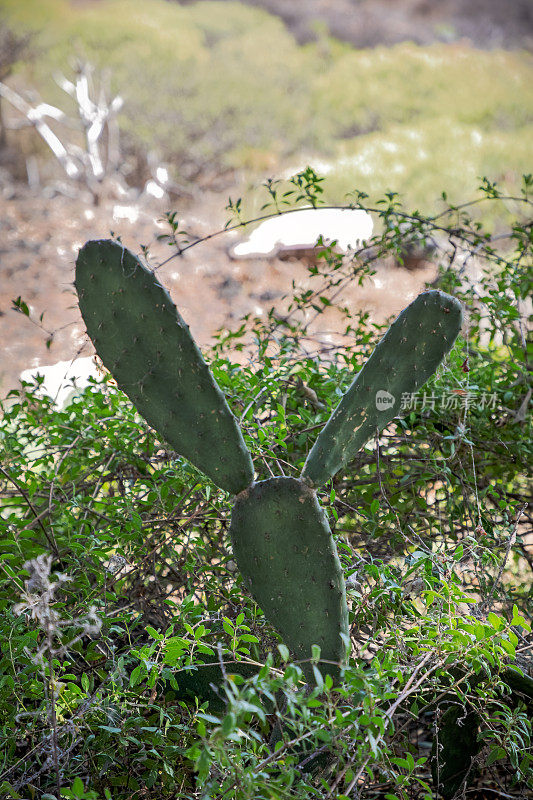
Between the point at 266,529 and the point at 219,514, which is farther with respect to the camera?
the point at 219,514

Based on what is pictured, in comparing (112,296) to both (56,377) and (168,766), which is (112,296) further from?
(56,377)

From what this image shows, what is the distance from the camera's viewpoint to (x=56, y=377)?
16.2 ft

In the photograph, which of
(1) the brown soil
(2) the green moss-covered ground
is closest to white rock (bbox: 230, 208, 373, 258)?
(1) the brown soil

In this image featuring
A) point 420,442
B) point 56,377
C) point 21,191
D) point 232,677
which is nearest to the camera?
point 232,677

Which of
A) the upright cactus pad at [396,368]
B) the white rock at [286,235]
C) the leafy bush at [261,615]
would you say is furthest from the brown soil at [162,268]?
the upright cactus pad at [396,368]

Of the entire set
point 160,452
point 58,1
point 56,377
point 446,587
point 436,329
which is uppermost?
point 58,1

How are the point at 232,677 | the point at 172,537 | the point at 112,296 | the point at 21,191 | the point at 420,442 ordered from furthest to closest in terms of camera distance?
the point at 21,191 → the point at 420,442 → the point at 172,537 → the point at 112,296 → the point at 232,677

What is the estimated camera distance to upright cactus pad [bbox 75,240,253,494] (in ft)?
2.90

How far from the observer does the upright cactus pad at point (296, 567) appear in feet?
2.75

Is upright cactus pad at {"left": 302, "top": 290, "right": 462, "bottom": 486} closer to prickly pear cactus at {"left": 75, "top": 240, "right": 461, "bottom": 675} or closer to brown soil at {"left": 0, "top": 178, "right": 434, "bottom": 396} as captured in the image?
prickly pear cactus at {"left": 75, "top": 240, "right": 461, "bottom": 675}

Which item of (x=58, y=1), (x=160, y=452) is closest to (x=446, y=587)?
(x=160, y=452)

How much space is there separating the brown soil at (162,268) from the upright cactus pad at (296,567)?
4768 millimetres

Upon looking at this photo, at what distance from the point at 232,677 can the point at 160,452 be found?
0.92 metres

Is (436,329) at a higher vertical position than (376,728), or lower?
higher
